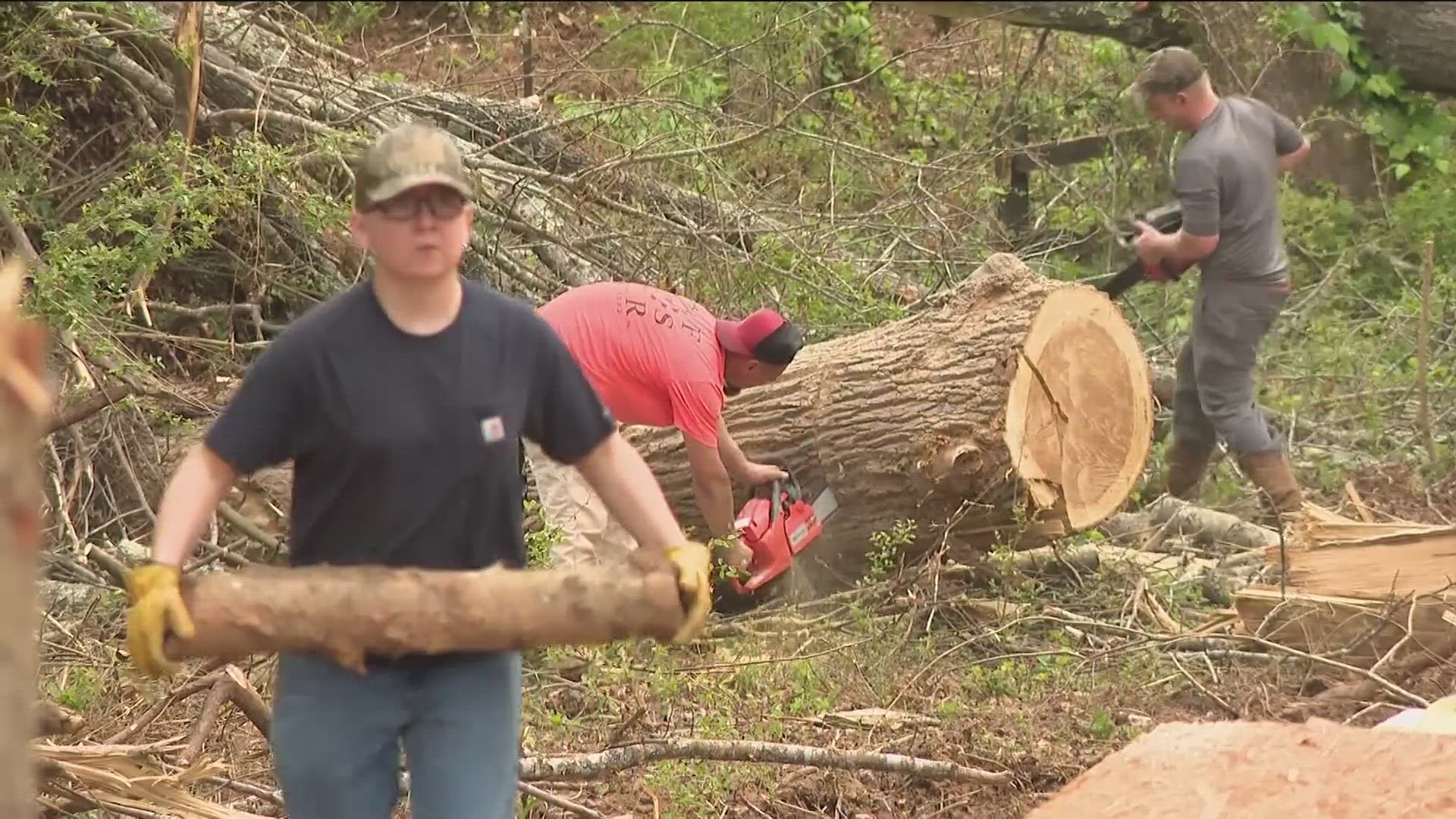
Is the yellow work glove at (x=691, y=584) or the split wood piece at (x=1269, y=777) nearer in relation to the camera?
the yellow work glove at (x=691, y=584)

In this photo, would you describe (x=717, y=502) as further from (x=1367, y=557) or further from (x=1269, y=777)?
(x=1269, y=777)

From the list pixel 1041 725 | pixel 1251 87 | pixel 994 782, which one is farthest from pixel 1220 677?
pixel 1251 87

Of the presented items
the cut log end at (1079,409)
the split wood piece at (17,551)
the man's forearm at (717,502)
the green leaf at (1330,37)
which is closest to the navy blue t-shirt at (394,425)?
the split wood piece at (17,551)

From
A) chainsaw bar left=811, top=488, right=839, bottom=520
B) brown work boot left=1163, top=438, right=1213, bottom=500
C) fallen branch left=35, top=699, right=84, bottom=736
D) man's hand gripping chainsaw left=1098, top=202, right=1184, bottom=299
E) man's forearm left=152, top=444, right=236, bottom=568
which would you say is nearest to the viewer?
man's forearm left=152, top=444, right=236, bottom=568

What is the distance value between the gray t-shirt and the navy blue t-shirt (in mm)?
4772

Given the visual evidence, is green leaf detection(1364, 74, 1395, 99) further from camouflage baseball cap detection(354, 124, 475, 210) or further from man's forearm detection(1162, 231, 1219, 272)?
camouflage baseball cap detection(354, 124, 475, 210)

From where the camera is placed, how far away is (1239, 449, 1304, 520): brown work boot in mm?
7152

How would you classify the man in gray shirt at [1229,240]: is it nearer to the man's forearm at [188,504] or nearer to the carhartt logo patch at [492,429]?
the carhartt logo patch at [492,429]

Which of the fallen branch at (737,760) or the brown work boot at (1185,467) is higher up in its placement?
the fallen branch at (737,760)

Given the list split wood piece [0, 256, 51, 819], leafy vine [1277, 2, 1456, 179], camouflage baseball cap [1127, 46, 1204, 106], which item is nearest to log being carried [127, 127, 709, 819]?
split wood piece [0, 256, 51, 819]

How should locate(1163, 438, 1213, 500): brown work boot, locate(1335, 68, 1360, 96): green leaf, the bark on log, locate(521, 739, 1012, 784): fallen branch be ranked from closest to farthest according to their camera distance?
1. locate(521, 739, 1012, 784): fallen branch
2. the bark on log
3. locate(1163, 438, 1213, 500): brown work boot
4. locate(1335, 68, 1360, 96): green leaf

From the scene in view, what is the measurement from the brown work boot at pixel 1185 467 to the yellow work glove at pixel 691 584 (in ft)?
16.9

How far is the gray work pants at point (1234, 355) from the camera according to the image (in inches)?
282

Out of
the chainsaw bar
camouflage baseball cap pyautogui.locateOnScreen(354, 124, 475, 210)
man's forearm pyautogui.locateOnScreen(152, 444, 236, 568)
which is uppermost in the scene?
camouflage baseball cap pyautogui.locateOnScreen(354, 124, 475, 210)
